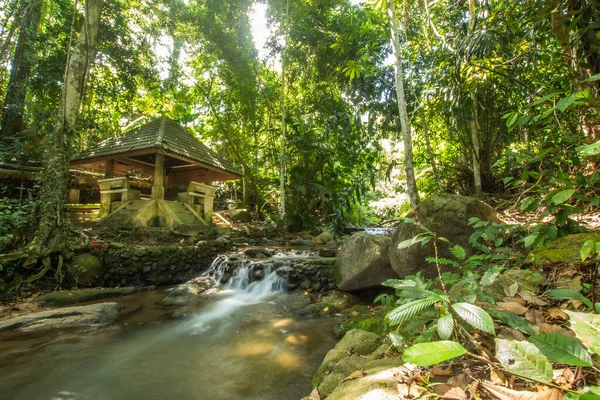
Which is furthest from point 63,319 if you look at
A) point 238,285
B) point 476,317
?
point 476,317

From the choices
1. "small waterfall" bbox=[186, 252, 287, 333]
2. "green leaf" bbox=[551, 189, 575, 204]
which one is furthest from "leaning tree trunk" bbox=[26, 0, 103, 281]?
"green leaf" bbox=[551, 189, 575, 204]

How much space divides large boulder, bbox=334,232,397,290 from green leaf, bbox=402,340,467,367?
12.6 feet

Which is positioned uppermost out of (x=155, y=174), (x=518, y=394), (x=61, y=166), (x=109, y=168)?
(x=109, y=168)

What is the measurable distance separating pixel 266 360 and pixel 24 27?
11.9 meters

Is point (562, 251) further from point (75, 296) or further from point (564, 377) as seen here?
point (75, 296)

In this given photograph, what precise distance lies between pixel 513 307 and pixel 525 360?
1022 millimetres

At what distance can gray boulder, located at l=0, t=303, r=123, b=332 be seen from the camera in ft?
13.3

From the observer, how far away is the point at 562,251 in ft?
8.14

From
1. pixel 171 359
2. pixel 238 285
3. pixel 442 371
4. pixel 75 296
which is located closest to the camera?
pixel 442 371

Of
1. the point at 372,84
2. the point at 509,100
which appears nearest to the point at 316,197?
the point at 372,84

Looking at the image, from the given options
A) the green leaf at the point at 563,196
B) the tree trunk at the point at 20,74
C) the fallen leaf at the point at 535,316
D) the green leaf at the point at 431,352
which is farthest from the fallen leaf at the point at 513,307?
the tree trunk at the point at 20,74

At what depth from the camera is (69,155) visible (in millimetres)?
6047

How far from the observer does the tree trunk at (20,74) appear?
9055 mm

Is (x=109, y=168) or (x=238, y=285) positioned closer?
(x=238, y=285)
